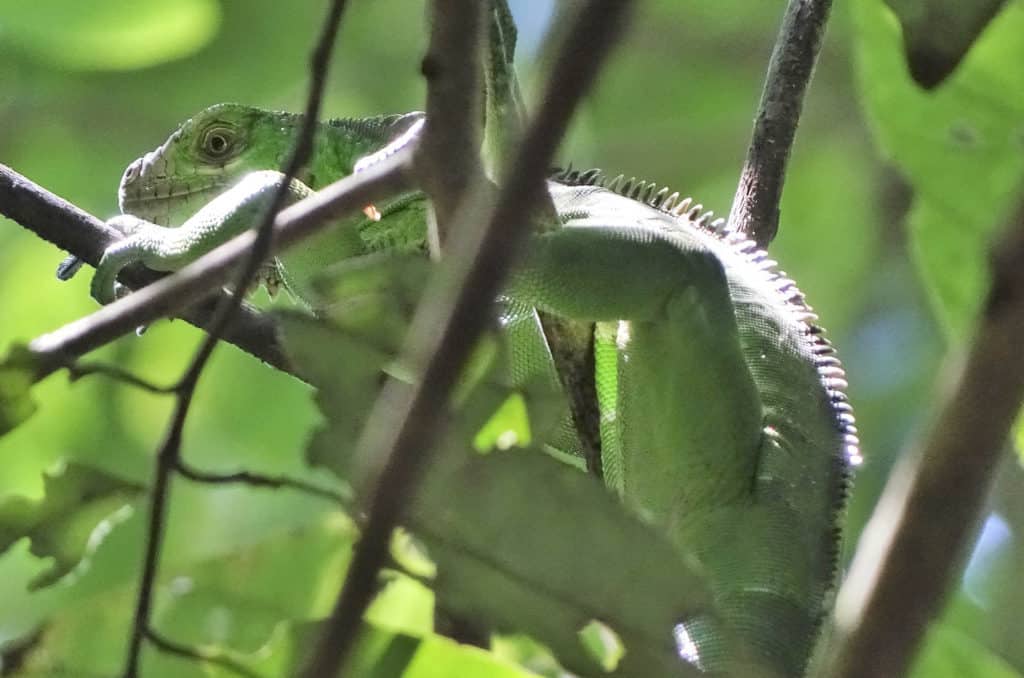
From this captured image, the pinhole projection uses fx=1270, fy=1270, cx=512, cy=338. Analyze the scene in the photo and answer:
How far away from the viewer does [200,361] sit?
88cm

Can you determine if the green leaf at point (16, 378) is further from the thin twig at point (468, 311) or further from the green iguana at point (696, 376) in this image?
the green iguana at point (696, 376)

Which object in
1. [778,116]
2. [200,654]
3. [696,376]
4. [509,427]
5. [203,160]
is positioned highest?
[778,116]

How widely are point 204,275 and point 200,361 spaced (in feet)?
0.24

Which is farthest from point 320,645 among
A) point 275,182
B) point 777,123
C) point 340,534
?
point 777,123

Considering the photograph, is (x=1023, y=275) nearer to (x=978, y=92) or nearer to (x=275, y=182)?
(x=978, y=92)

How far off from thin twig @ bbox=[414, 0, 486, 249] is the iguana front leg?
32.7 inches

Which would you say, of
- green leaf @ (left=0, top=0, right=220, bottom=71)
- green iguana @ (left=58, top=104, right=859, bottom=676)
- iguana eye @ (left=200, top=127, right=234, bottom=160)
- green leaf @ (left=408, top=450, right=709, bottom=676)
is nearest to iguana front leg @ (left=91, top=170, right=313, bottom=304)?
green iguana @ (left=58, top=104, right=859, bottom=676)

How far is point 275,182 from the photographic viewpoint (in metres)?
1.86

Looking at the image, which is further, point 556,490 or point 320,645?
point 556,490

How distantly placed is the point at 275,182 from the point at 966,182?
0.95 metres

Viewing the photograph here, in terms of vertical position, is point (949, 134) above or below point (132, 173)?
above

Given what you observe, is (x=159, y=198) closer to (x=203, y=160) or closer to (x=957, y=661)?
(x=203, y=160)

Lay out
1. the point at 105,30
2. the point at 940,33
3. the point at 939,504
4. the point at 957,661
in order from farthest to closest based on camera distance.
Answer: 1. the point at 105,30
2. the point at 957,661
3. the point at 940,33
4. the point at 939,504

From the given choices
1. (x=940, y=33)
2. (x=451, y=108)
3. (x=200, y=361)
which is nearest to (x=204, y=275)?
(x=200, y=361)
